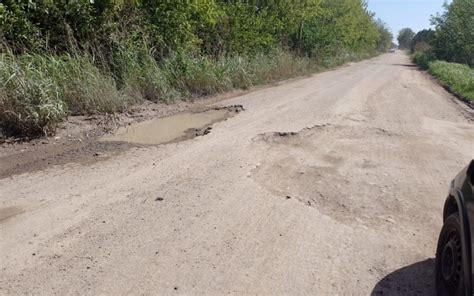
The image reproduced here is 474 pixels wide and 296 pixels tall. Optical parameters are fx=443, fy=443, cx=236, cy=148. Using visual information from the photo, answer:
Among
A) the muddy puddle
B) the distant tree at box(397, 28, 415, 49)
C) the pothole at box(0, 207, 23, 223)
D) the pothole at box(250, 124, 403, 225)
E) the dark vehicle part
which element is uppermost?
the dark vehicle part

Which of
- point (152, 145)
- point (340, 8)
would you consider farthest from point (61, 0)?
point (340, 8)

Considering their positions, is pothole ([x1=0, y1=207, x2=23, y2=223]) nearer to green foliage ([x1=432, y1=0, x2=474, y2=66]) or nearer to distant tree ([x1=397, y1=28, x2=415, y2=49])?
green foliage ([x1=432, y1=0, x2=474, y2=66])

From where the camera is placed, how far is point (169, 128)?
849cm

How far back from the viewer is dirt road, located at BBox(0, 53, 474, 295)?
3.32m

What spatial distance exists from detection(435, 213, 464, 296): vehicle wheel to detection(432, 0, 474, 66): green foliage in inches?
1443

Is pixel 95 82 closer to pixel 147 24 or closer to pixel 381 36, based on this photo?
pixel 147 24

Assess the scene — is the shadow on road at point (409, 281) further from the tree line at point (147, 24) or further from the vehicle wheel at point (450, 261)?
the tree line at point (147, 24)

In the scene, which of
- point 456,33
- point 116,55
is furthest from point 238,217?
point 456,33

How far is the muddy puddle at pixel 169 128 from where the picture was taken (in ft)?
24.7

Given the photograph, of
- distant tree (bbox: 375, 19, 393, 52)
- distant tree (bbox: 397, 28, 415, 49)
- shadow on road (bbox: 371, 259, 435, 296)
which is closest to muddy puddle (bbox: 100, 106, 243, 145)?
shadow on road (bbox: 371, 259, 435, 296)

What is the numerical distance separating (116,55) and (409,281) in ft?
29.8

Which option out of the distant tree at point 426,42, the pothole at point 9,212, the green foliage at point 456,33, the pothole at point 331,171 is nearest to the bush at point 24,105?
the pothole at point 9,212

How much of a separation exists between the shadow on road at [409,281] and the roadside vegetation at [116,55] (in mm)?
5886

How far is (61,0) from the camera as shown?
388 inches
